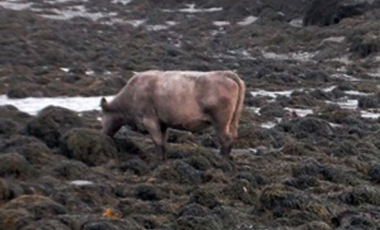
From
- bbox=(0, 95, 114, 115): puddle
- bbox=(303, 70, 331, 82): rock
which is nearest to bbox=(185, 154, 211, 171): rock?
bbox=(0, 95, 114, 115): puddle

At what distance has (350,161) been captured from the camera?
705 inches

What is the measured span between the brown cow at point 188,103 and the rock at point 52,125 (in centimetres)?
182

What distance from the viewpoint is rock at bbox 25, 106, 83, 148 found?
59.0ft

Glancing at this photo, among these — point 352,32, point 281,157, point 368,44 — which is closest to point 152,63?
point 368,44

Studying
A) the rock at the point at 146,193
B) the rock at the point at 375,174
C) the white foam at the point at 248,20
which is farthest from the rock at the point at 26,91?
the white foam at the point at 248,20

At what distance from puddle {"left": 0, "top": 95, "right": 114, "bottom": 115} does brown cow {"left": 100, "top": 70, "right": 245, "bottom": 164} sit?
807 centimetres

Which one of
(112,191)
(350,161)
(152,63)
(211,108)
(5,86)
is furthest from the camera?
(152,63)

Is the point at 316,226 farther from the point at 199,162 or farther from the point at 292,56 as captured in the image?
the point at 292,56

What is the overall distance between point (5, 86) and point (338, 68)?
19.6 meters

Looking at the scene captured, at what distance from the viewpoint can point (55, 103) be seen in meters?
26.3

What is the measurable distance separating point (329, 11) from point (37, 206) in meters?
51.5

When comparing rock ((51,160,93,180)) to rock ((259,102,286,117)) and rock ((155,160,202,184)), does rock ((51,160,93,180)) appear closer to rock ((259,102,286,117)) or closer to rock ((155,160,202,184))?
rock ((155,160,202,184))

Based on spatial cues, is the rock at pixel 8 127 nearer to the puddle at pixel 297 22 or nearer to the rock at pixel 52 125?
the rock at pixel 52 125

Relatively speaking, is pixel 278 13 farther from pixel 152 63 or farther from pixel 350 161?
pixel 350 161
